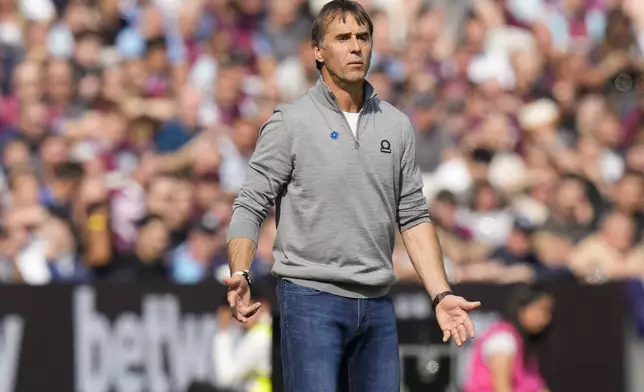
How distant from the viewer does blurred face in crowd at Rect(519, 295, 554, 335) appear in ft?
32.3

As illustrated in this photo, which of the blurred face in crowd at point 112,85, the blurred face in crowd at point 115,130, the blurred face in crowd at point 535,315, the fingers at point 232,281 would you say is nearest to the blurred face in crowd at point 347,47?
the fingers at point 232,281

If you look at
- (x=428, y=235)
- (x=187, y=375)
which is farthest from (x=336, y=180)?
(x=187, y=375)

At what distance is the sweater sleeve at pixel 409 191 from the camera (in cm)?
→ 572

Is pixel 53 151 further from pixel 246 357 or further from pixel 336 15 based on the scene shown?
pixel 336 15

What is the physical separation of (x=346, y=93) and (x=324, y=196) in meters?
0.45

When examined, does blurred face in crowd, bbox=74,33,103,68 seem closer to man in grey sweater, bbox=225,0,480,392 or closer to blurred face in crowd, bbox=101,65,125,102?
blurred face in crowd, bbox=101,65,125,102

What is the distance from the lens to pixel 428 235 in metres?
5.75

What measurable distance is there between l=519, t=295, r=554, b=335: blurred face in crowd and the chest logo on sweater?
14.8 ft

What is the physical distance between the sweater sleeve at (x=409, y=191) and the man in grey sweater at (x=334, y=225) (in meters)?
0.07

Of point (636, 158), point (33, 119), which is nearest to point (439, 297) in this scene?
point (636, 158)

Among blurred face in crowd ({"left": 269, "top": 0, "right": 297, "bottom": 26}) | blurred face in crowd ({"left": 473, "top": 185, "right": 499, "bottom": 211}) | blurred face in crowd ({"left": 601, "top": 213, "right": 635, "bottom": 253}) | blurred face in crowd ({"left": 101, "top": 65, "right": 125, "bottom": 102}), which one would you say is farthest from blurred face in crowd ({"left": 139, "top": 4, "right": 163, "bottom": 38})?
blurred face in crowd ({"left": 601, "top": 213, "right": 635, "bottom": 253})

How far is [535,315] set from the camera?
388 inches

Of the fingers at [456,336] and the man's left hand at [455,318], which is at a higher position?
the man's left hand at [455,318]

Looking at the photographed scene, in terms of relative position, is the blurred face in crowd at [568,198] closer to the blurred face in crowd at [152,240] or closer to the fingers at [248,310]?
the blurred face in crowd at [152,240]
